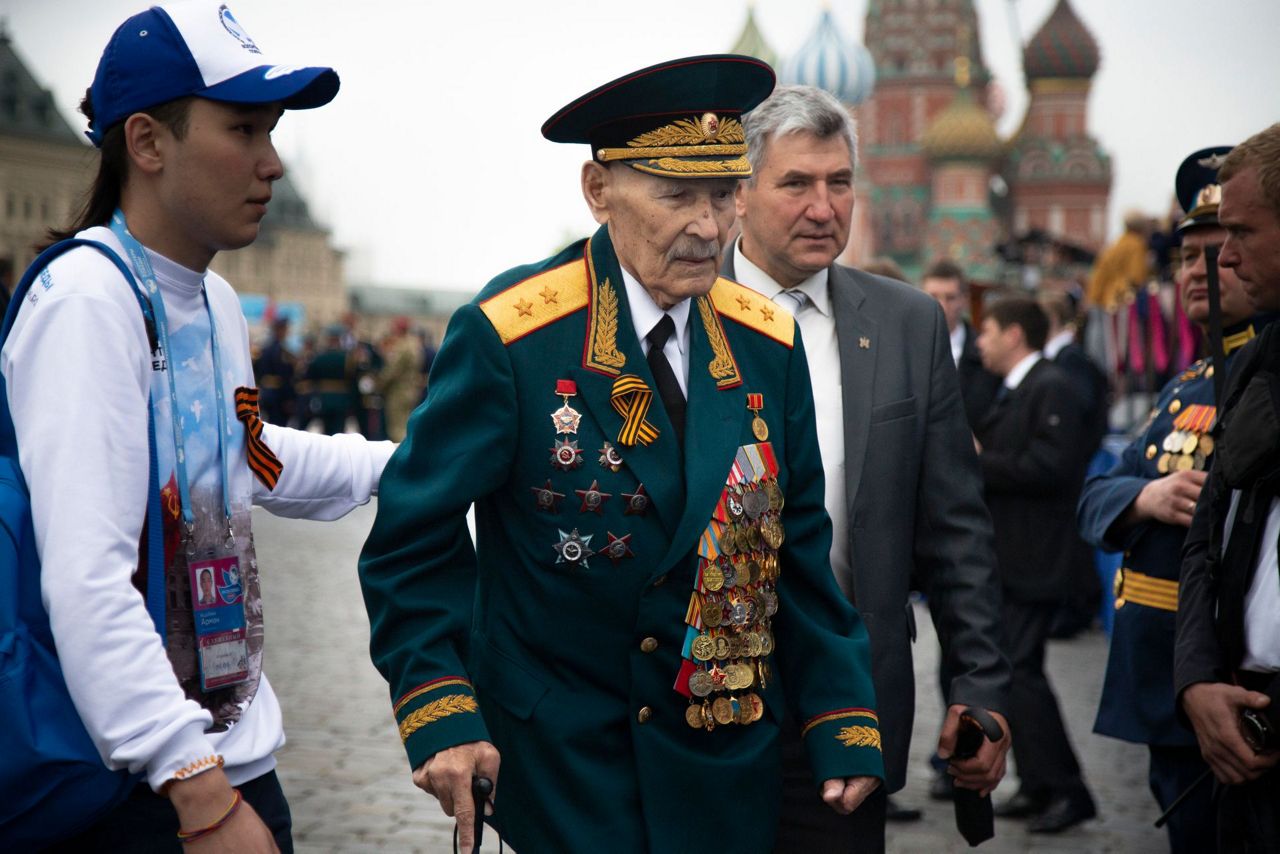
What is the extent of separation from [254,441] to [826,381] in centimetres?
158

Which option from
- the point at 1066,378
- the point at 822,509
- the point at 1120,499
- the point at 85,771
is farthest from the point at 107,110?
the point at 1066,378

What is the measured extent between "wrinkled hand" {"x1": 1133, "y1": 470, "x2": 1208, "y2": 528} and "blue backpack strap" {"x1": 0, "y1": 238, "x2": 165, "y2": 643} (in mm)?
2667

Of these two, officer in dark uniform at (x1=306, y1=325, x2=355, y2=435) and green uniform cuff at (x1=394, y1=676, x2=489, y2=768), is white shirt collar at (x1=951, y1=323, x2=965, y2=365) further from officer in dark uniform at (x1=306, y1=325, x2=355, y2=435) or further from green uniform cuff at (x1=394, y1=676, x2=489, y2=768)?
officer in dark uniform at (x1=306, y1=325, x2=355, y2=435)

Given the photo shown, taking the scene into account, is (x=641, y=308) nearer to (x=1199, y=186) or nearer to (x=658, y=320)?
(x=658, y=320)

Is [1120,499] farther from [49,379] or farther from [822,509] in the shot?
[49,379]

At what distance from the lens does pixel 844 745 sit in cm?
272

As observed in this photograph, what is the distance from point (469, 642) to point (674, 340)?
0.70 metres

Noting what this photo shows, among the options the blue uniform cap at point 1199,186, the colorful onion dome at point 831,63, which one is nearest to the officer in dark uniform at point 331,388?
the colorful onion dome at point 831,63

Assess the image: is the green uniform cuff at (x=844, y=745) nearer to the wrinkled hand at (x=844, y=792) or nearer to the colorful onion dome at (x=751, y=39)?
the wrinkled hand at (x=844, y=792)

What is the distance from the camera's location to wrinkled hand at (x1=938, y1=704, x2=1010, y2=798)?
3.18 metres

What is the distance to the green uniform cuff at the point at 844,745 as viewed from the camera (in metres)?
2.70

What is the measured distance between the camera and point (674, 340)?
2885 mm

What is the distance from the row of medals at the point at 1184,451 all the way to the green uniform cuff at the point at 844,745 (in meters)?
1.71

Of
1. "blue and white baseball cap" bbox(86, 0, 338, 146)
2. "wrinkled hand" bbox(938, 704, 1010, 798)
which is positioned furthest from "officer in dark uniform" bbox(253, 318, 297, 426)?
"blue and white baseball cap" bbox(86, 0, 338, 146)
